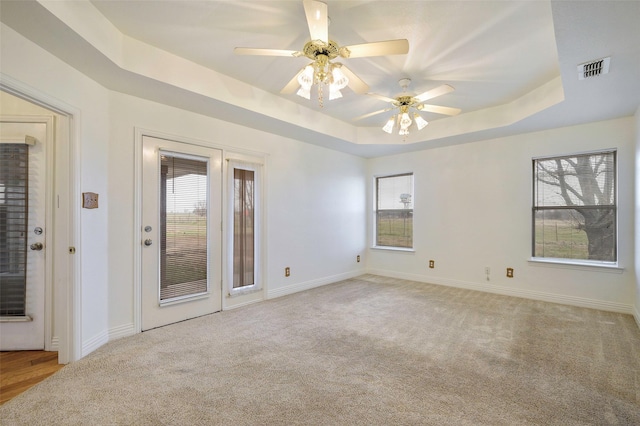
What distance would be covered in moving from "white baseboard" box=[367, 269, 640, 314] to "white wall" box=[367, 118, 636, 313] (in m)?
0.01

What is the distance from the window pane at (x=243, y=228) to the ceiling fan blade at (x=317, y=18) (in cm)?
227

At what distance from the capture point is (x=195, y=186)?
11.4ft

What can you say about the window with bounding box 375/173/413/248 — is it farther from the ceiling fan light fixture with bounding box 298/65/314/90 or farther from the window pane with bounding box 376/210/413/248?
the ceiling fan light fixture with bounding box 298/65/314/90

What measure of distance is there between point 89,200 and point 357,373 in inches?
106

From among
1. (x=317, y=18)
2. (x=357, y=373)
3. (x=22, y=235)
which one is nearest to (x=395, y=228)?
(x=357, y=373)

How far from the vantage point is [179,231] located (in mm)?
3350

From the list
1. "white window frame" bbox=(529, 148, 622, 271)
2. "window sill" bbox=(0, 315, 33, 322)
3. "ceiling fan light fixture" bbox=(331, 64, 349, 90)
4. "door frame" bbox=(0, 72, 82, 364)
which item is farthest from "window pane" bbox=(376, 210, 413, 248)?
"window sill" bbox=(0, 315, 33, 322)

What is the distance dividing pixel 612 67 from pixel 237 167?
3844 mm

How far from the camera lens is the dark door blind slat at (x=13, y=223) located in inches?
104

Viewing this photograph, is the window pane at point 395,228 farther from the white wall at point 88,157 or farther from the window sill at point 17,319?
the window sill at point 17,319

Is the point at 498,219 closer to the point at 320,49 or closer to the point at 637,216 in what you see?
the point at 637,216

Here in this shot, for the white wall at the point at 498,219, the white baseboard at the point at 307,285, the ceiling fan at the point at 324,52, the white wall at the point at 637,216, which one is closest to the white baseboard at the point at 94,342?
the white baseboard at the point at 307,285

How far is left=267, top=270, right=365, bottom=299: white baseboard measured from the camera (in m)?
4.30

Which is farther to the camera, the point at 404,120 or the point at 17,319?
the point at 404,120
